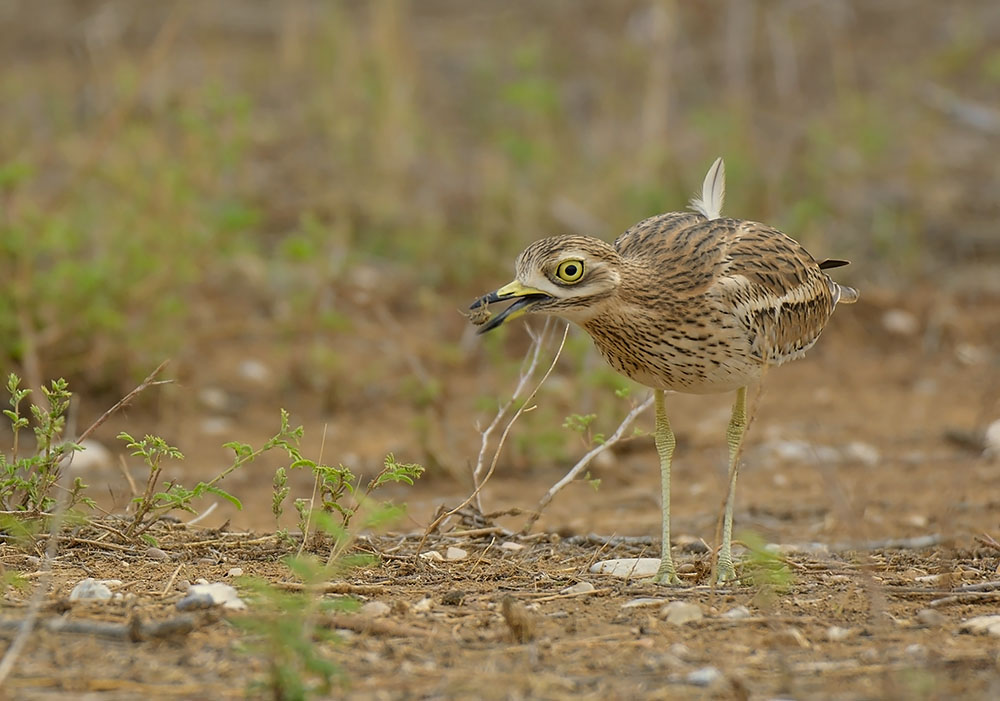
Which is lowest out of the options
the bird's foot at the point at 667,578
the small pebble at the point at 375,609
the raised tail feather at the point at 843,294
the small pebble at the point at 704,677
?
the small pebble at the point at 704,677

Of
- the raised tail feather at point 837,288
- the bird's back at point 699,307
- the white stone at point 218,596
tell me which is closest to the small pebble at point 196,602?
the white stone at point 218,596

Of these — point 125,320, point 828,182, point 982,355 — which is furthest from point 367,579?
point 828,182

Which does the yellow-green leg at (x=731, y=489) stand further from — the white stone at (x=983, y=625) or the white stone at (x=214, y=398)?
the white stone at (x=214, y=398)

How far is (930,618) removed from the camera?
3.48 m

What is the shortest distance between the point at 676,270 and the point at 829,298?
36.7 inches

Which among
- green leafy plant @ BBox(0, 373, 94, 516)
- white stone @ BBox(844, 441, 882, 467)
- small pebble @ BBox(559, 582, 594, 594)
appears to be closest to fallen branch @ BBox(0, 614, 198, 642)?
green leafy plant @ BBox(0, 373, 94, 516)

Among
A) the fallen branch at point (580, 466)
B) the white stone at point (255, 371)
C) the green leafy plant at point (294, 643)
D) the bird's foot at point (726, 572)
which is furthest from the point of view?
the white stone at point (255, 371)

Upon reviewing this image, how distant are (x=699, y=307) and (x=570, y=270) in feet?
1.50

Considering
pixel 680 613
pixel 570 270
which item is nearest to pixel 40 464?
pixel 570 270

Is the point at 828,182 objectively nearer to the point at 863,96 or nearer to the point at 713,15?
the point at 863,96

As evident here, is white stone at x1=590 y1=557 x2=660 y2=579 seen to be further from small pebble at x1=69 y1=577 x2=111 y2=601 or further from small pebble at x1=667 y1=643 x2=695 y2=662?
small pebble at x1=69 y1=577 x2=111 y2=601

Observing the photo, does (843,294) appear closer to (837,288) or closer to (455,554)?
(837,288)

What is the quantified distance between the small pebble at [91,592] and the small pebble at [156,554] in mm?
460

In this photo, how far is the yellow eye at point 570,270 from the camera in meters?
3.80
